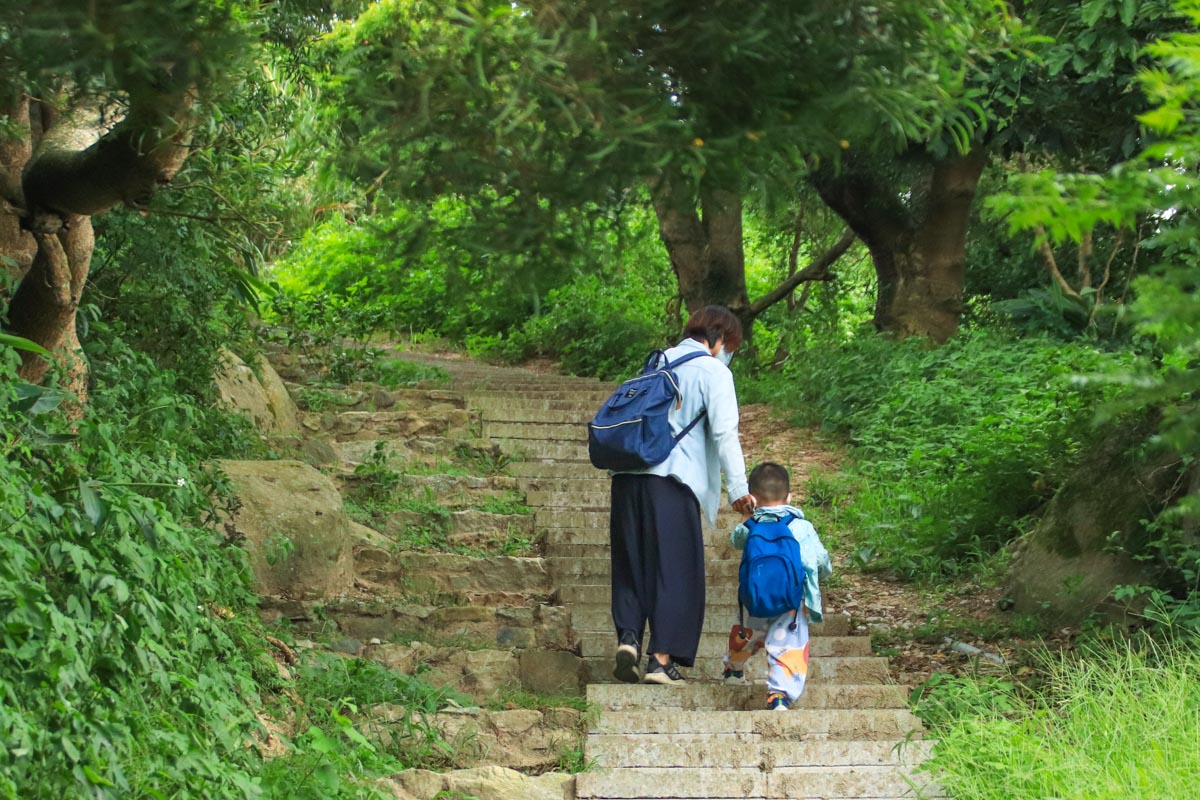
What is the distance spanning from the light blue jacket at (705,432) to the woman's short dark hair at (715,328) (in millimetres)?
81

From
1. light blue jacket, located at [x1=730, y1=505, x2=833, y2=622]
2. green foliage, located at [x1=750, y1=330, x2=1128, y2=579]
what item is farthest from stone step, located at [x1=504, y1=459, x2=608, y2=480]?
light blue jacket, located at [x1=730, y1=505, x2=833, y2=622]

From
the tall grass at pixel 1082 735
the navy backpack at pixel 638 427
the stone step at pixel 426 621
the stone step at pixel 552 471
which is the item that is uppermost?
the navy backpack at pixel 638 427

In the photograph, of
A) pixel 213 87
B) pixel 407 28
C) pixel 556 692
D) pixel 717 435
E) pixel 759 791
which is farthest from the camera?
pixel 556 692

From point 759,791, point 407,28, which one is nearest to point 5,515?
point 407,28

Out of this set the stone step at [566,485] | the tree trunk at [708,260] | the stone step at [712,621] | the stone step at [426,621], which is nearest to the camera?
the stone step at [426,621]

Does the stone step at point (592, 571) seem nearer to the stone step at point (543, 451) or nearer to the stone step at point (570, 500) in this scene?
the stone step at point (570, 500)

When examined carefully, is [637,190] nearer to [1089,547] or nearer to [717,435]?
[717,435]

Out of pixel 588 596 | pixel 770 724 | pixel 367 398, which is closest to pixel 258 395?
pixel 367 398

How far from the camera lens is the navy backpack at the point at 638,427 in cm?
563

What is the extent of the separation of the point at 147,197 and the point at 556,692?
284cm

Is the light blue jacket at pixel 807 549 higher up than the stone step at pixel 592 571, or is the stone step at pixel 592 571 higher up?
the light blue jacket at pixel 807 549

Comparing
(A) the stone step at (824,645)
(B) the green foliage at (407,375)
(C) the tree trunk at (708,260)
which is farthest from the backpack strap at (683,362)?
(C) the tree trunk at (708,260)

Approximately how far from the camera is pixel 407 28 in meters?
3.59

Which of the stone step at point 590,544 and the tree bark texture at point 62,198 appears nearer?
the tree bark texture at point 62,198
